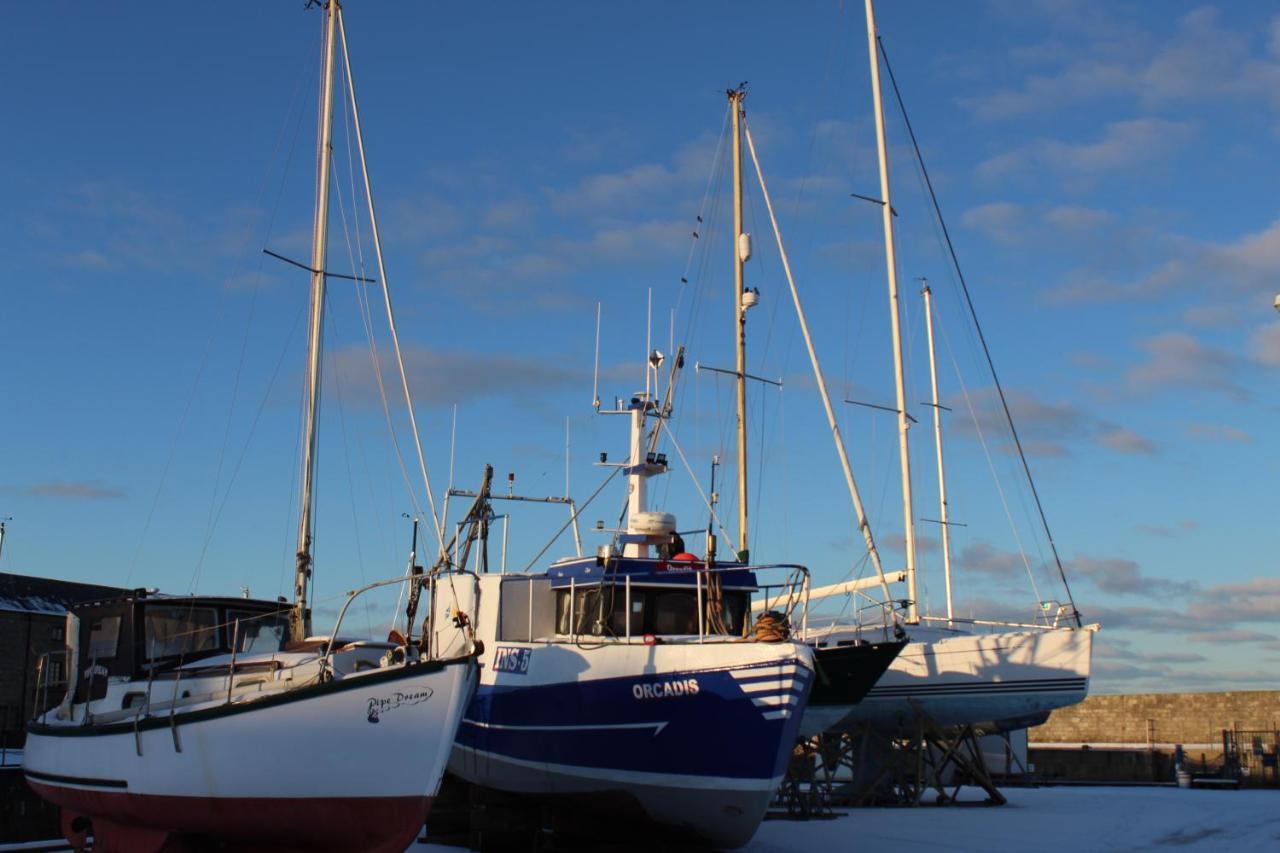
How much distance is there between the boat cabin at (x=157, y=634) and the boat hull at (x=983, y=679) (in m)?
13.9

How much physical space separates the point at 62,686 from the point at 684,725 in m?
9.37

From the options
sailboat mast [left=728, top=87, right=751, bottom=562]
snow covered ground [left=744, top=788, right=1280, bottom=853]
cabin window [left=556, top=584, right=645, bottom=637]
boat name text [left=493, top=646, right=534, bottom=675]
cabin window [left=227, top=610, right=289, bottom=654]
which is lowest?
snow covered ground [left=744, top=788, right=1280, bottom=853]

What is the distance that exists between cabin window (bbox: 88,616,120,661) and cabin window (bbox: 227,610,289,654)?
1.48 meters

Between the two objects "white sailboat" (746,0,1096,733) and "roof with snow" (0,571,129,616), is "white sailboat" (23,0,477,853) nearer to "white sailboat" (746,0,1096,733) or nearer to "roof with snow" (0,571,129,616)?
"white sailboat" (746,0,1096,733)

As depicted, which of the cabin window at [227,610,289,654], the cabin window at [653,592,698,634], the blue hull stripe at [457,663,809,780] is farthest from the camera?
the cabin window at [653,592,698,634]

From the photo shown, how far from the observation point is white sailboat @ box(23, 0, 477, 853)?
12672 mm

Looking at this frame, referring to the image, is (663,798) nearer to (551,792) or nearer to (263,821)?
(551,792)

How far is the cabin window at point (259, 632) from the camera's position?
55.4ft

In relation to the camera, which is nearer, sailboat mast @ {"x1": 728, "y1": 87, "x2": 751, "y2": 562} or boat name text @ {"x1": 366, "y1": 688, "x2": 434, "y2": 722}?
boat name text @ {"x1": 366, "y1": 688, "x2": 434, "y2": 722}

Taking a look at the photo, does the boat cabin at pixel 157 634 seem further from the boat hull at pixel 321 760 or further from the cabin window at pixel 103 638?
the boat hull at pixel 321 760

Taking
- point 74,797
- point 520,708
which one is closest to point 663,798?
point 520,708

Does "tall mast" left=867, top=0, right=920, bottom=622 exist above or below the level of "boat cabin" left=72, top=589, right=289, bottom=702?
above

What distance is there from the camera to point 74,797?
49.9 ft

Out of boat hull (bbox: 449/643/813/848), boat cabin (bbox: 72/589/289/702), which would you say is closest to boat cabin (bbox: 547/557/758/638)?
boat hull (bbox: 449/643/813/848)
